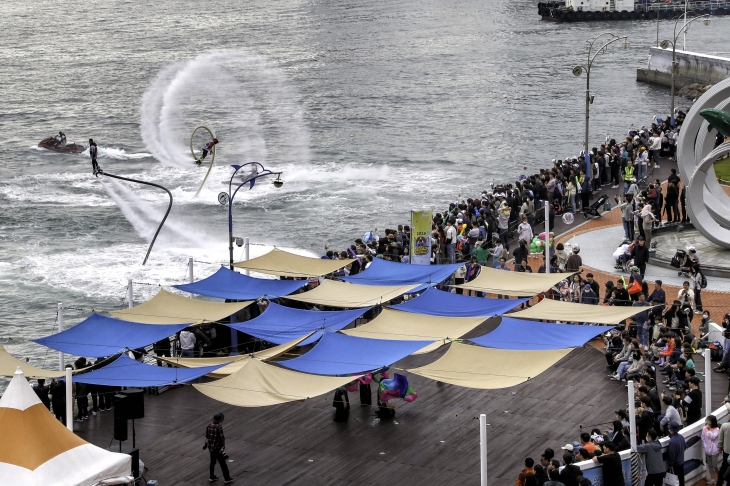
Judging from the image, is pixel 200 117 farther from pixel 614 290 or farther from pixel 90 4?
pixel 90 4

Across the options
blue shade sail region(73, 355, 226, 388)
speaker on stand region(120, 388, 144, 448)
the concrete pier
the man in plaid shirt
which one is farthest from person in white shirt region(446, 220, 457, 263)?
the concrete pier

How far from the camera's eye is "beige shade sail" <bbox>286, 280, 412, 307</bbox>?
28984mm

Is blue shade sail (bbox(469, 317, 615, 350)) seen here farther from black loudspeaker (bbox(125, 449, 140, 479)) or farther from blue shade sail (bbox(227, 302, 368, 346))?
black loudspeaker (bbox(125, 449, 140, 479))

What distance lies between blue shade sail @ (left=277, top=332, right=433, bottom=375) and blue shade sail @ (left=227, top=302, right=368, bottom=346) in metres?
1.47

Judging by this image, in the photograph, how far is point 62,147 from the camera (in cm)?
7806

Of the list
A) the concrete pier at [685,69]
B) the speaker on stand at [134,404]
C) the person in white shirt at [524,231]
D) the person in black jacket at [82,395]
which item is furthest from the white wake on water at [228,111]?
the speaker on stand at [134,404]

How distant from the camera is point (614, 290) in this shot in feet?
94.5

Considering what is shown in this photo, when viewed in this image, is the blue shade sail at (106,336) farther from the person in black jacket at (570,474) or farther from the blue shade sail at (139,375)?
the person in black jacket at (570,474)

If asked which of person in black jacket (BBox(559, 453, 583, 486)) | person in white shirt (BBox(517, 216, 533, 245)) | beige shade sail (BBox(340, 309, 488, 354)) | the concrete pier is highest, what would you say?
the concrete pier

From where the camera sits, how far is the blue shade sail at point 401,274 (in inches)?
1207

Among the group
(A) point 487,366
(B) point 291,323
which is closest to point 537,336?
(A) point 487,366

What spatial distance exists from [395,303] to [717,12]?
11190 cm

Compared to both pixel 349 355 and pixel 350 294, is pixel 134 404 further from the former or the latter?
pixel 350 294

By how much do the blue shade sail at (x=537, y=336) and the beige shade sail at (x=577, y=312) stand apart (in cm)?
53
